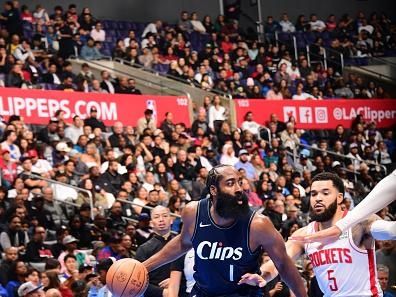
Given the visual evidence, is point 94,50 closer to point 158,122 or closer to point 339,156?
point 158,122

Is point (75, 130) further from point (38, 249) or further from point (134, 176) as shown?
point (38, 249)

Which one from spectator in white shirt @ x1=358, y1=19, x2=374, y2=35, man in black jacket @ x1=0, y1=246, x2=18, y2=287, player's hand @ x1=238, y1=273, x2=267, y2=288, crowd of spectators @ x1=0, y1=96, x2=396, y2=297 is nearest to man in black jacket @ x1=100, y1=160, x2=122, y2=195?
crowd of spectators @ x1=0, y1=96, x2=396, y2=297

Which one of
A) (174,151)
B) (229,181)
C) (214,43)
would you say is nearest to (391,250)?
(229,181)

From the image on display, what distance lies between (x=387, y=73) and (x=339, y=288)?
22.4 metres

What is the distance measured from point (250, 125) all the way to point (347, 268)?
15205 millimetres

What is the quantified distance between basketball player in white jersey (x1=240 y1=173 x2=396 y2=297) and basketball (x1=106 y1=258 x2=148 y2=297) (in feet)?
3.20

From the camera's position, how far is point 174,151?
1920cm

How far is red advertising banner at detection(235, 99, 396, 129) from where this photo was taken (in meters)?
23.4

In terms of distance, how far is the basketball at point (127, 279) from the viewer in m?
7.38

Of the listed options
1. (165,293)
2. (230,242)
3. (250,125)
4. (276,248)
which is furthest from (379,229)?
(250,125)

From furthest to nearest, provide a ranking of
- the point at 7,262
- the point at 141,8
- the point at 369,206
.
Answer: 1. the point at 141,8
2. the point at 7,262
3. the point at 369,206

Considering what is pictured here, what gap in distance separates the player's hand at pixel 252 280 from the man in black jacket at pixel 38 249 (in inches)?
279

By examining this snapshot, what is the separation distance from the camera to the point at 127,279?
737 cm

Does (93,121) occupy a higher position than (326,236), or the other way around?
(326,236)
